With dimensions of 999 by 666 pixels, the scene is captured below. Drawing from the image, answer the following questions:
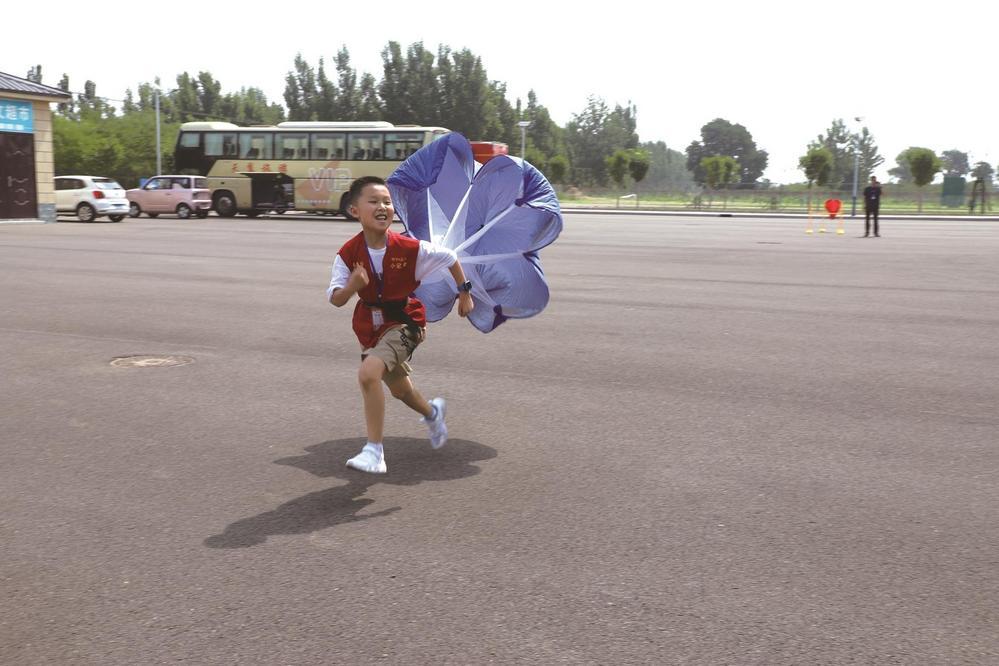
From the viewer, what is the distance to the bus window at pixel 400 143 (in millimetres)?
36250

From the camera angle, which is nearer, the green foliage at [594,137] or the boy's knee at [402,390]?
the boy's knee at [402,390]

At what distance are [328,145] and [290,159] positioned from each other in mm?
1679

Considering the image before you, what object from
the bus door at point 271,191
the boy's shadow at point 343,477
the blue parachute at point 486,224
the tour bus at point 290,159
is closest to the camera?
the boy's shadow at point 343,477

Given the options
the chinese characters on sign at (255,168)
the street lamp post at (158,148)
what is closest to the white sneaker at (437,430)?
the chinese characters on sign at (255,168)

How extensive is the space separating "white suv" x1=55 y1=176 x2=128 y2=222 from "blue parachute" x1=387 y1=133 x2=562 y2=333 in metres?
30.5

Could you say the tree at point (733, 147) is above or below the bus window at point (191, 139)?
above

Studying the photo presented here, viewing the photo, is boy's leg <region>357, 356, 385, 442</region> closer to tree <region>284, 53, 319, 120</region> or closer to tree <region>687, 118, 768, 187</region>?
tree <region>284, 53, 319, 120</region>

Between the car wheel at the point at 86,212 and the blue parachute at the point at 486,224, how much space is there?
31.3 m

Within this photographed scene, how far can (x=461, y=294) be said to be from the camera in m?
5.34

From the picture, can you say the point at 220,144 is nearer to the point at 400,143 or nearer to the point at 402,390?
the point at 400,143

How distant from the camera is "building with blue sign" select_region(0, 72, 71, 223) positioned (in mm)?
32000

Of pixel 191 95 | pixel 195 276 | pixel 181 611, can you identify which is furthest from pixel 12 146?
pixel 191 95

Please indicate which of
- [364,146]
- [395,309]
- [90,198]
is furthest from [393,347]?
[364,146]

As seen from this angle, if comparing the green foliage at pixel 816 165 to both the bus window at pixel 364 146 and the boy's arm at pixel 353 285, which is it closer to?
the bus window at pixel 364 146
